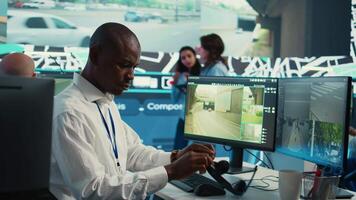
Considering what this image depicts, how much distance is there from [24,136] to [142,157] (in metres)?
1.15

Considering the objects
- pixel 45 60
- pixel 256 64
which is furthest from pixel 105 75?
pixel 256 64

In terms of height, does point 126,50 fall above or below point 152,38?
below

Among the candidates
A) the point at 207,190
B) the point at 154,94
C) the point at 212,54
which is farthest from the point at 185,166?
the point at 154,94

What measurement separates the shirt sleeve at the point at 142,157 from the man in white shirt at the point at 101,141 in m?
0.24

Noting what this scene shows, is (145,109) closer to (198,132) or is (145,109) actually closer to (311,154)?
(198,132)

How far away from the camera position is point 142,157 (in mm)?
2002

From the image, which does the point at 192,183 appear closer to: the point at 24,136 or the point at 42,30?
the point at 24,136

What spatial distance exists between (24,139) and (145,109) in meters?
3.95

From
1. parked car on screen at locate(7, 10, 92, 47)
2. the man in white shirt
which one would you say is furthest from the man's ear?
parked car on screen at locate(7, 10, 92, 47)

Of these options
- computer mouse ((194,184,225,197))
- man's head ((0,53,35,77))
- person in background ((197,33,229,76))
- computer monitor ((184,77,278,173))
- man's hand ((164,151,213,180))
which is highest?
person in background ((197,33,229,76))

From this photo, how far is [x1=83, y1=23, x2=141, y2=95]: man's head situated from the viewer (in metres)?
1.63

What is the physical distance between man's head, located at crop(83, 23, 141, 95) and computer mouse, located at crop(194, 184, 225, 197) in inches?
17.8

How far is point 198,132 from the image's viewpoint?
2.35 metres

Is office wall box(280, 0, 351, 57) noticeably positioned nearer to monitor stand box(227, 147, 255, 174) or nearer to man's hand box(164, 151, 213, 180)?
monitor stand box(227, 147, 255, 174)
